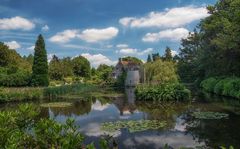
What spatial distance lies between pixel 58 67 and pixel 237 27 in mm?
44817

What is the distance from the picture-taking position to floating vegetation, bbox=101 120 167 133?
1709 cm

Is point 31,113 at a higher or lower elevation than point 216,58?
lower

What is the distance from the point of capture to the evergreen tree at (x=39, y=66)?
139 feet

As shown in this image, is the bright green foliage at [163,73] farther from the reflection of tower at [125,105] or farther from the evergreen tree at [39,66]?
the evergreen tree at [39,66]

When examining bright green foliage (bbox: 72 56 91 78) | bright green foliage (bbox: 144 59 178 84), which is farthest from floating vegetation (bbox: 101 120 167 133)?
bright green foliage (bbox: 72 56 91 78)

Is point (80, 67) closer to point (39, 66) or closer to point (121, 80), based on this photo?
point (121, 80)

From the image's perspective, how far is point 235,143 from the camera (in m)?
12.8

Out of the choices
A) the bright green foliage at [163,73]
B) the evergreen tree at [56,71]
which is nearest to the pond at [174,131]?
the bright green foliage at [163,73]

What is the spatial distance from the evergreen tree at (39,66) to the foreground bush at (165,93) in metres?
15.9

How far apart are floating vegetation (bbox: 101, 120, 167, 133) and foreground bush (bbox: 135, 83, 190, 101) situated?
13380mm

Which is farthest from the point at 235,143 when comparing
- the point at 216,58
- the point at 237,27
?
the point at 216,58

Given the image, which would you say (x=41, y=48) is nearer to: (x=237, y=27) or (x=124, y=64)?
(x=237, y=27)

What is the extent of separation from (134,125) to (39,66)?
27.8 m

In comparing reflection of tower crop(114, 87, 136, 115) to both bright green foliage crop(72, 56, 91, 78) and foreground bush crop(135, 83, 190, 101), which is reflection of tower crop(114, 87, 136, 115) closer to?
foreground bush crop(135, 83, 190, 101)
